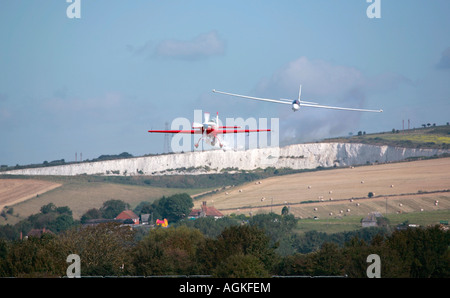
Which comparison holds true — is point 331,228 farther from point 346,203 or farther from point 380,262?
point 380,262

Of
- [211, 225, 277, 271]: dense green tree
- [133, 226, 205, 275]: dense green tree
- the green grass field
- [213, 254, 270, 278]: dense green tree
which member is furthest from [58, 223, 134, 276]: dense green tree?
the green grass field

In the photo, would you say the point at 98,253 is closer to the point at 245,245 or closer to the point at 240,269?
the point at 245,245

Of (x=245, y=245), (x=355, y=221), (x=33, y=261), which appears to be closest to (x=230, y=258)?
(x=245, y=245)

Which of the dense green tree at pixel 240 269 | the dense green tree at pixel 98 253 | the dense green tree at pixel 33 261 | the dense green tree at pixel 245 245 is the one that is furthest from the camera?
the dense green tree at pixel 245 245

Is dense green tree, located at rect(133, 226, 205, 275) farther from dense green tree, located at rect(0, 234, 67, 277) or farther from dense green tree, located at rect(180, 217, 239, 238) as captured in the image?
dense green tree, located at rect(180, 217, 239, 238)

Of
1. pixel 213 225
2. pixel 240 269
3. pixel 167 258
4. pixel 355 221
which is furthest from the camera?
pixel 213 225

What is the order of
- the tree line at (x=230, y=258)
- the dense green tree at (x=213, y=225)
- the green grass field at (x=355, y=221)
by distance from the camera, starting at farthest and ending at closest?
the dense green tree at (x=213, y=225), the green grass field at (x=355, y=221), the tree line at (x=230, y=258)

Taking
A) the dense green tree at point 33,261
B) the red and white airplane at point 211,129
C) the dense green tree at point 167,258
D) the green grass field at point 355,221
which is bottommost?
the green grass field at point 355,221

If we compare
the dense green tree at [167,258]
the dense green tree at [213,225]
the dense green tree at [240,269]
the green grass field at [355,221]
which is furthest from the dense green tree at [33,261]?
the dense green tree at [213,225]

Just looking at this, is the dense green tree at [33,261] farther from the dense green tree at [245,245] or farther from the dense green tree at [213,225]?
the dense green tree at [213,225]

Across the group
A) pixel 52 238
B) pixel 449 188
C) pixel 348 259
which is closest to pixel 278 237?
pixel 449 188

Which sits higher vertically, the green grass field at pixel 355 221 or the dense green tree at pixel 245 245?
the dense green tree at pixel 245 245
